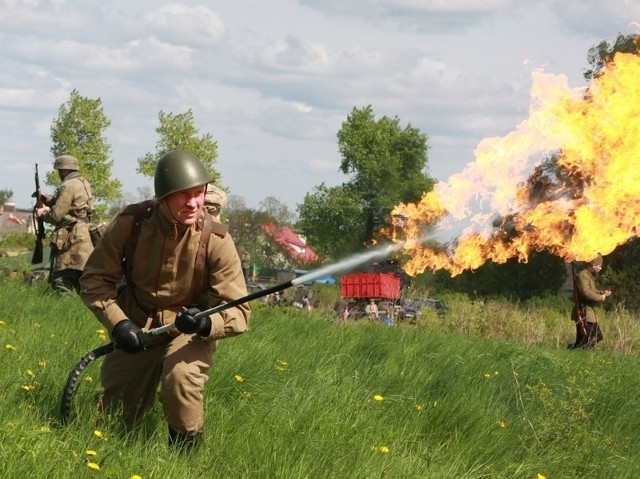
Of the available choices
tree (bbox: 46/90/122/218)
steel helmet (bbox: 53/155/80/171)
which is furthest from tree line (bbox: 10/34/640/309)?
steel helmet (bbox: 53/155/80/171)

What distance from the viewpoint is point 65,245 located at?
12031mm

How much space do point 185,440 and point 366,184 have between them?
42.9m

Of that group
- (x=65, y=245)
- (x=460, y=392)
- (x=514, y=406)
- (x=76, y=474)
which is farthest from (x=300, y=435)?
(x=65, y=245)

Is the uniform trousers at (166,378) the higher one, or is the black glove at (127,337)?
the black glove at (127,337)

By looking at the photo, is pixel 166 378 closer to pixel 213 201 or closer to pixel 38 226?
pixel 213 201

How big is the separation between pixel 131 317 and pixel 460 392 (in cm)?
282

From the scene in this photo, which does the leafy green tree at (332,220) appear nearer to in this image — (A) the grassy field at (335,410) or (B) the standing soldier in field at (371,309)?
(B) the standing soldier in field at (371,309)

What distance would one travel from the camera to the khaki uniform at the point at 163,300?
5.30 m

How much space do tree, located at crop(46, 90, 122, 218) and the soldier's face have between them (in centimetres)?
3113

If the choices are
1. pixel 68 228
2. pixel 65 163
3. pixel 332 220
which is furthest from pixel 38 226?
pixel 332 220

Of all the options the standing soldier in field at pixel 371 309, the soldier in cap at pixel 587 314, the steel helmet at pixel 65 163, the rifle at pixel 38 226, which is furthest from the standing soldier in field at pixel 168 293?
the soldier in cap at pixel 587 314

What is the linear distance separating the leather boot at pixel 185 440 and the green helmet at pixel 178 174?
1.20 m

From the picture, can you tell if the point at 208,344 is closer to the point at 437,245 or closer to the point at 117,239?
the point at 117,239

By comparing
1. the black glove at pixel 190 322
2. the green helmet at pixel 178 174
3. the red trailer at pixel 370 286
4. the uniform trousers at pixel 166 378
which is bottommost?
the red trailer at pixel 370 286
